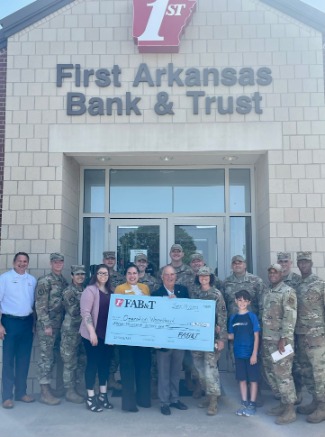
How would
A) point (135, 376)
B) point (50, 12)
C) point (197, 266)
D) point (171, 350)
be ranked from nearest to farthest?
point (171, 350), point (135, 376), point (197, 266), point (50, 12)

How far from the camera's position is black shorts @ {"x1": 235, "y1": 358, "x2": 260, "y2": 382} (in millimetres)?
5906

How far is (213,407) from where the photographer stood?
598 cm

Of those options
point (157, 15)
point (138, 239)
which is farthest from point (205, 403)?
point (157, 15)

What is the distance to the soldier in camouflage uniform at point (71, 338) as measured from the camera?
21.4 ft

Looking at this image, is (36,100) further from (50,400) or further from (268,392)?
(268,392)

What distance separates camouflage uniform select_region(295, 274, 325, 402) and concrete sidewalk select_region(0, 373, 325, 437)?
463 millimetres

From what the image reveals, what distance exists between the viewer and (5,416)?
5969 mm

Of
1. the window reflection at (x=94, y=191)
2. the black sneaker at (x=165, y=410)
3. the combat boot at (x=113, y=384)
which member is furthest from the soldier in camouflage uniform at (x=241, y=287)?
the window reflection at (x=94, y=191)

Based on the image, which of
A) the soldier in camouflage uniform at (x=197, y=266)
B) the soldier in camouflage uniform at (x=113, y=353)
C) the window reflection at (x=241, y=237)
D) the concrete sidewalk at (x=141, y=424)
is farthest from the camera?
the window reflection at (x=241, y=237)

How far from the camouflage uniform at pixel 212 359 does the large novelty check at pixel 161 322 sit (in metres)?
0.12

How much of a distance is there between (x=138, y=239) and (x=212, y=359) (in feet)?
9.96

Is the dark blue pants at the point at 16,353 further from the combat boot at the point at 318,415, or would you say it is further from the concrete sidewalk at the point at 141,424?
the combat boot at the point at 318,415

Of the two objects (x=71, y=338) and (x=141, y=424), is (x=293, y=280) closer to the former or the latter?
(x=141, y=424)

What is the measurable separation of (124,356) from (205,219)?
3.20 m
